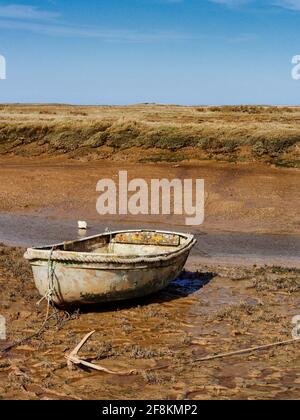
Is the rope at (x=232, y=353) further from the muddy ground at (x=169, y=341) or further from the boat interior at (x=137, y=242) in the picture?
the boat interior at (x=137, y=242)

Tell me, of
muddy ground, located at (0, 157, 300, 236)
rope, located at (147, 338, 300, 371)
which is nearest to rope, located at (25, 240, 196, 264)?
rope, located at (147, 338, 300, 371)

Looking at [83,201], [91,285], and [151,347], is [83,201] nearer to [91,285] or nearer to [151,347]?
[91,285]

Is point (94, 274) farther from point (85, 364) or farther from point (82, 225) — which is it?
point (82, 225)

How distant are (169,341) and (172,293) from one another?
2.78 m

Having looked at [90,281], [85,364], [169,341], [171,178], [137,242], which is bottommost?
[169,341]

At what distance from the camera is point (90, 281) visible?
1056 centimetres

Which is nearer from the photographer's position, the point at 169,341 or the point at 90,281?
the point at 169,341

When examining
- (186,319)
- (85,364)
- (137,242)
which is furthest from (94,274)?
(137,242)

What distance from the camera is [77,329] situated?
9.99 metres

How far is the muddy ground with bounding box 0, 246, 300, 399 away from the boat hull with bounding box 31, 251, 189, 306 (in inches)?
11.3

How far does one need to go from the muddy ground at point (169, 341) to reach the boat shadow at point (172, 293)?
0.02 metres

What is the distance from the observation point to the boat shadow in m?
11.1
